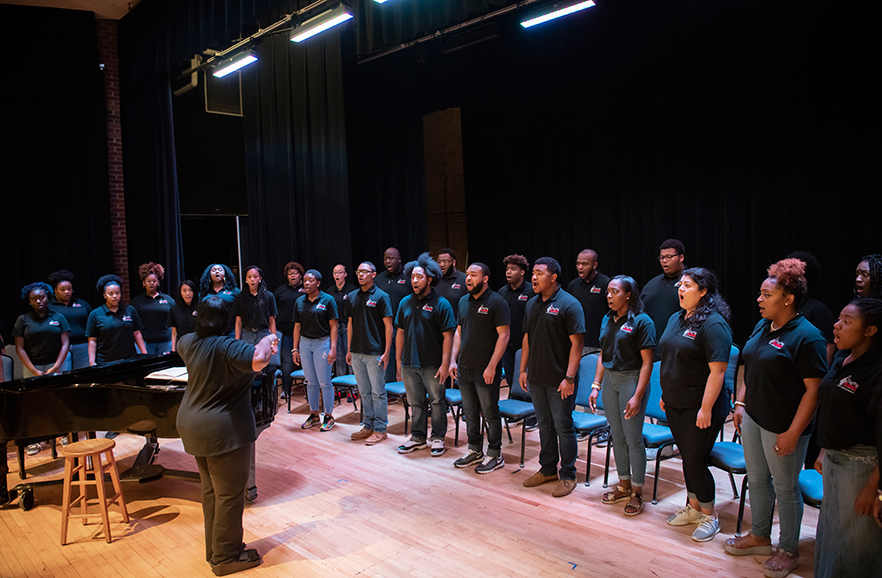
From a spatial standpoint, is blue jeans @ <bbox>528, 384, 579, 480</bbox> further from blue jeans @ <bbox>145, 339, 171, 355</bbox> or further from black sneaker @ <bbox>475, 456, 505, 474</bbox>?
blue jeans @ <bbox>145, 339, 171, 355</bbox>

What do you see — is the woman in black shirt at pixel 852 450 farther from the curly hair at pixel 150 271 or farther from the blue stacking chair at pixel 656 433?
the curly hair at pixel 150 271

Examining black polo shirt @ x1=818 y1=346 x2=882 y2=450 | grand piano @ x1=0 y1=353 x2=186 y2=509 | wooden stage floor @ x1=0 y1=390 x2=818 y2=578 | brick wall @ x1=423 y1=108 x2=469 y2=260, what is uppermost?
brick wall @ x1=423 y1=108 x2=469 y2=260

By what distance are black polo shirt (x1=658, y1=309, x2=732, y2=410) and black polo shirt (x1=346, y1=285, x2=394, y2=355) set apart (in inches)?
106

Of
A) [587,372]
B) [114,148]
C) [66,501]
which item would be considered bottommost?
[66,501]

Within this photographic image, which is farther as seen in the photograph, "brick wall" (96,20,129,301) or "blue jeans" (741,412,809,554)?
"brick wall" (96,20,129,301)

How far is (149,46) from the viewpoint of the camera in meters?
8.21

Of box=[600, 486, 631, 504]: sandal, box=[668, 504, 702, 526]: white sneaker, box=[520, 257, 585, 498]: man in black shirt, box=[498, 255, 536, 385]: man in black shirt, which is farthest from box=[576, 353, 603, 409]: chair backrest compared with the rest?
box=[668, 504, 702, 526]: white sneaker

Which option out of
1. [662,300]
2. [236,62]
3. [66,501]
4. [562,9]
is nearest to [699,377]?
[662,300]

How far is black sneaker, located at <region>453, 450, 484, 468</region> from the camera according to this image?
485 centimetres

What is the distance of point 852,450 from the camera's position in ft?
8.37

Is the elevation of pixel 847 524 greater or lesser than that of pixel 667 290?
lesser

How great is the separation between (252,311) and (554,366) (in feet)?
11.6

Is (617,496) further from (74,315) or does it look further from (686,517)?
(74,315)

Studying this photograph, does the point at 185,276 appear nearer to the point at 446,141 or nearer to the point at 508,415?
the point at 446,141
